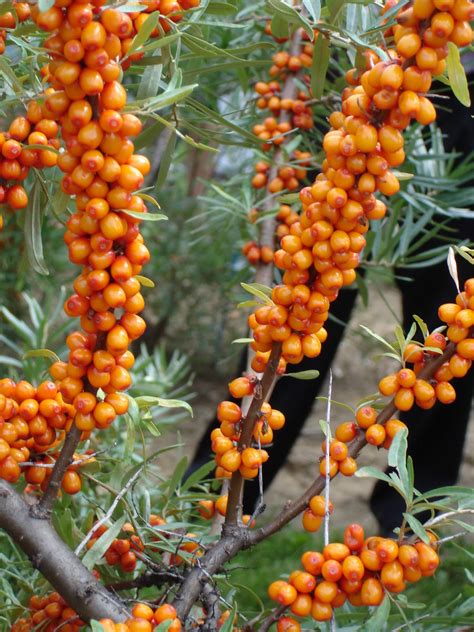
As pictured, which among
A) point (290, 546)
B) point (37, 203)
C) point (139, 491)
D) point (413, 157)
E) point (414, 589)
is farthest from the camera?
point (290, 546)

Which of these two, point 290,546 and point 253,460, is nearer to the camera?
point 253,460

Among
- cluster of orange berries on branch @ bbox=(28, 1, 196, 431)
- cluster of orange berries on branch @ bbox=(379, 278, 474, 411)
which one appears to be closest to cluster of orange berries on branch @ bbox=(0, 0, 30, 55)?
cluster of orange berries on branch @ bbox=(28, 1, 196, 431)

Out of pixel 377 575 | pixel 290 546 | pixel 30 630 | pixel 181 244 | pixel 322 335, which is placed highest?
pixel 322 335

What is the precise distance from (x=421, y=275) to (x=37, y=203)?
0.92 metres

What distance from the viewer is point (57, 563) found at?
1.44 feet

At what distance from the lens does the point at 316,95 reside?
0.57 meters

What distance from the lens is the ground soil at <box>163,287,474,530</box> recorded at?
2.24 meters

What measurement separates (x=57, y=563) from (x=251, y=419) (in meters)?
0.14

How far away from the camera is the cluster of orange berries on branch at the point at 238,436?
47cm

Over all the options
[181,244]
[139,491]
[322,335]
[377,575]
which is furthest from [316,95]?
[181,244]

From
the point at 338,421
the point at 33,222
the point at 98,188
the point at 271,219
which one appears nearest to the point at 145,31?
the point at 98,188

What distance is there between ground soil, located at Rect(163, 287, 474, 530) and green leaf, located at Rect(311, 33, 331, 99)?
4.45 feet

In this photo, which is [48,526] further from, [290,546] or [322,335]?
[290,546]

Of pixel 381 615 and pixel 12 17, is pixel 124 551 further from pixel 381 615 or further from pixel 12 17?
pixel 12 17
